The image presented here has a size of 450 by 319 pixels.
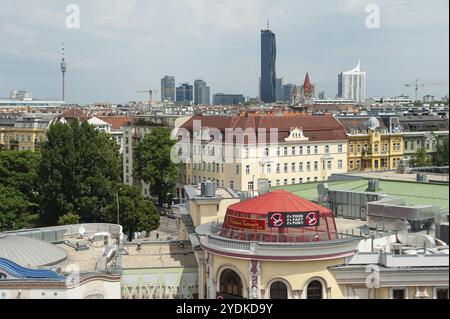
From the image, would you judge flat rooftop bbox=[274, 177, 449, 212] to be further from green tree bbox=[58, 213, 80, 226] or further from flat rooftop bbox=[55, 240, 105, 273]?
green tree bbox=[58, 213, 80, 226]

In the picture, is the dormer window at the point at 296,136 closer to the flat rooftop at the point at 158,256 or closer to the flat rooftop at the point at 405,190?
the flat rooftop at the point at 405,190

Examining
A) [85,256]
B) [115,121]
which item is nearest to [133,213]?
[85,256]

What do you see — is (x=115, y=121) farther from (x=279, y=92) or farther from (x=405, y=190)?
(x=279, y=92)

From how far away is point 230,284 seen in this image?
65.1 ft

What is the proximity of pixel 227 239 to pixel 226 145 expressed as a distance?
40.7 m

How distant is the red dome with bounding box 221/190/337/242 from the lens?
19375 millimetres

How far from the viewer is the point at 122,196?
155 ft

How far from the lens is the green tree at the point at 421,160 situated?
203 ft

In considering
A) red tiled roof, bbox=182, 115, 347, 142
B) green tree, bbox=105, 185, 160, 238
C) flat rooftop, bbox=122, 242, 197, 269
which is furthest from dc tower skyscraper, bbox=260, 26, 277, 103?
flat rooftop, bbox=122, 242, 197, 269

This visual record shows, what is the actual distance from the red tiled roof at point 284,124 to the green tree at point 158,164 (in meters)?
2.87
